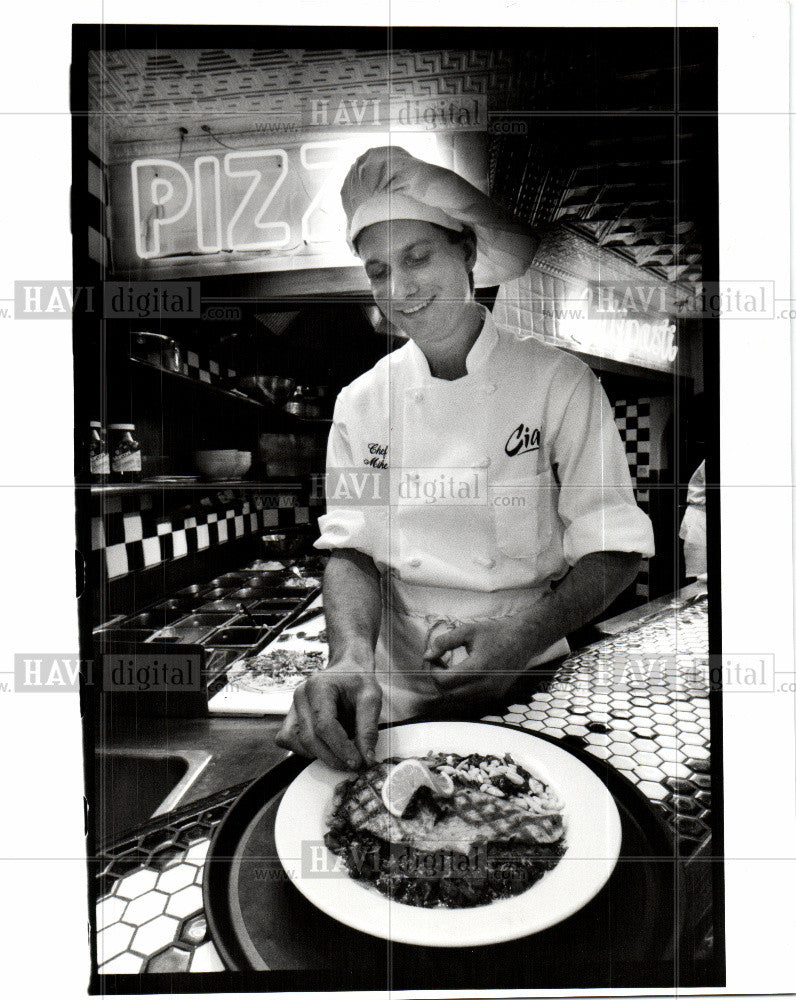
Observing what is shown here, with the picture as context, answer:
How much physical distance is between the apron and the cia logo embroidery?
263 millimetres

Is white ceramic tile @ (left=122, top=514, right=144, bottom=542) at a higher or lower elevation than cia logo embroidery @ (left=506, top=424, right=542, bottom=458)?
lower

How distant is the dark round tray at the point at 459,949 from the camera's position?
113 centimetres

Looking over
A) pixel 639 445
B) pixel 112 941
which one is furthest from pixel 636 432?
pixel 112 941

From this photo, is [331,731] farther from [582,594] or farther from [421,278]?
[421,278]

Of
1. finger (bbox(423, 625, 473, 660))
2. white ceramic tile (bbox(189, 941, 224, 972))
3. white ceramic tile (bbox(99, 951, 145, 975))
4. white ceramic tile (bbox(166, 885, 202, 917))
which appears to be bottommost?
A: white ceramic tile (bbox(99, 951, 145, 975))

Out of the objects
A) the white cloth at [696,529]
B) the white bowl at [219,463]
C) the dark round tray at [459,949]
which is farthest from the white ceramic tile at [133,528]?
the white cloth at [696,529]

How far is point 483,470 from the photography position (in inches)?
50.3

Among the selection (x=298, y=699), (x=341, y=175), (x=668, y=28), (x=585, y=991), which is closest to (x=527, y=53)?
(x=668, y=28)

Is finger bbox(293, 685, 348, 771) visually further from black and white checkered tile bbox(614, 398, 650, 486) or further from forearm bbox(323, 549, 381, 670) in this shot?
black and white checkered tile bbox(614, 398, 650, 486)

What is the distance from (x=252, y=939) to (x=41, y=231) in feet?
4.37

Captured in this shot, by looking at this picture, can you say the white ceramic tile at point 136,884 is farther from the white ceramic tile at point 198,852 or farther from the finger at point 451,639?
the finger at point 451,639

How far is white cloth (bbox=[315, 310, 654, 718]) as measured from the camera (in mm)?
1268

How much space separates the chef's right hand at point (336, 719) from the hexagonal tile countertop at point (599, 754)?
→ 166mm

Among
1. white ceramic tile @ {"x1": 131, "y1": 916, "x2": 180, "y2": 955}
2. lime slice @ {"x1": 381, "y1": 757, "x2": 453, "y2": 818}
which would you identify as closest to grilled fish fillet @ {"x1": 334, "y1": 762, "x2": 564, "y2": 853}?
lime slice @ {"x1": 381, "y1": 757, "x2": 453, "y2": 818}
